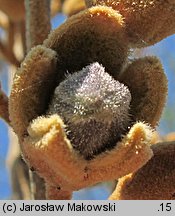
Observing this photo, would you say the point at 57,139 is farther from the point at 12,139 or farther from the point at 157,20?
the point at 12,139

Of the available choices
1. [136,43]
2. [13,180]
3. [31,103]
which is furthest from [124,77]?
[13,180]

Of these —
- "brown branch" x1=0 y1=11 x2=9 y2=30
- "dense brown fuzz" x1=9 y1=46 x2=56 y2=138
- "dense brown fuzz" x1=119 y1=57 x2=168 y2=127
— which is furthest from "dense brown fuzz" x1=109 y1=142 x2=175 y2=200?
"brown branch" x1=0 y1=11 x2=9 y2=30

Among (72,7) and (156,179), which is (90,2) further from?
(72,7)

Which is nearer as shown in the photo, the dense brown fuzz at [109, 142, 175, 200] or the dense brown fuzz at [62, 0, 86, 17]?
the dense brown fuzz at [109, 142, 175, 200]

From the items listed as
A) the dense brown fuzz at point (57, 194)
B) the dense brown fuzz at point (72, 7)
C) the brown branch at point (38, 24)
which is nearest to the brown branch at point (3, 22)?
the dense brown fuzz at point (72, 7)

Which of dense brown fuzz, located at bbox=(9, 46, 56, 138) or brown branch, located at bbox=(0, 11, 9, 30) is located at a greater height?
brown branch, located at bbox=(0, 11, 9, 30)

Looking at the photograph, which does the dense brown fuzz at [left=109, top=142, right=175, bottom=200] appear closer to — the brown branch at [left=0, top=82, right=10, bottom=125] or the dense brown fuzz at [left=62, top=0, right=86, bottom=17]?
the brown branch at [left=0, top=82, right=10, bottom=125]

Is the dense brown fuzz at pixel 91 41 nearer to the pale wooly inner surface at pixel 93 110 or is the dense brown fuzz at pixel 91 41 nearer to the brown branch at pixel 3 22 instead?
the pale wooly inner surface at pixel 93 110
